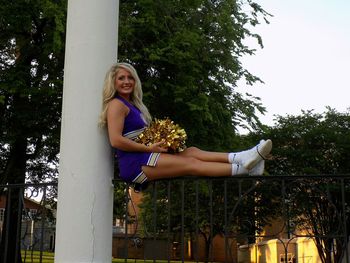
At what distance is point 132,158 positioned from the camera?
12.1 ft

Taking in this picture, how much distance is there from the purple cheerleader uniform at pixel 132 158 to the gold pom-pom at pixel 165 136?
0.06 metres

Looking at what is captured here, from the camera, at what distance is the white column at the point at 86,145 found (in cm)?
351

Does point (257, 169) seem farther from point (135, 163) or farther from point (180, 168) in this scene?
point (135, 163)

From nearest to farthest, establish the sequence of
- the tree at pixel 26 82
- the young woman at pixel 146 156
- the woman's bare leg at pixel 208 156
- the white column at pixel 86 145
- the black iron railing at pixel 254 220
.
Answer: the white column at pixel 86 145, the young woman at pixel 146 156, the woman's bare leg at pixel 208 156, the black iron railing at pixel 254 220, the tree at pixel 26 82

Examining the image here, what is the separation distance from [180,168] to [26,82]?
10474mm

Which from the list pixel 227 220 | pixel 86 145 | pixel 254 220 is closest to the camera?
pixel 86 145

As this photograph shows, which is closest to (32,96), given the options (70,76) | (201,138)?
(201,138)

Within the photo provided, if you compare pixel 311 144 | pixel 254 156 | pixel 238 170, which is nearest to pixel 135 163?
pixel 238 170

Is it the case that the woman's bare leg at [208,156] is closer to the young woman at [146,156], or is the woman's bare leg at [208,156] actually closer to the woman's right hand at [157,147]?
the young woman at [146,156]

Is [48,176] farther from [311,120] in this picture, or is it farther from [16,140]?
[311,120]

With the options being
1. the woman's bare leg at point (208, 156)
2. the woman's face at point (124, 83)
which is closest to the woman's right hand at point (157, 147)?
the woman's bare leg at point (208, 156)

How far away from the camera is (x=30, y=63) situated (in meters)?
14.3

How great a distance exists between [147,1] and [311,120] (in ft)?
57.2

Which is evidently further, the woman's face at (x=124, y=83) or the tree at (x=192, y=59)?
the tree at (x=192, y=59)
